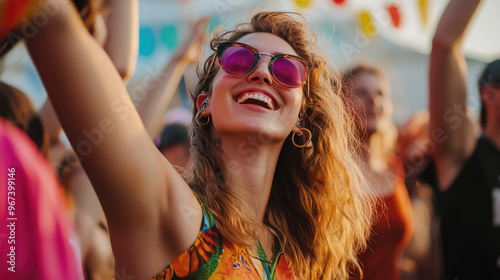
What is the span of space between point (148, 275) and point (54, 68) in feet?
1.60

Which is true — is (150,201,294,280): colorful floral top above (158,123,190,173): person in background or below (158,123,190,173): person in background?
below

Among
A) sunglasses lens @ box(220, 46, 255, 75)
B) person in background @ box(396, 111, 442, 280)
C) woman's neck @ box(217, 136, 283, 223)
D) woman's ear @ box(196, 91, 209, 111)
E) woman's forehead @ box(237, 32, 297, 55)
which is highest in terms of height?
woman's forehead @ box(237, 32, 297, 55)

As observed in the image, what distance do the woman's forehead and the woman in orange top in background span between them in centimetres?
62

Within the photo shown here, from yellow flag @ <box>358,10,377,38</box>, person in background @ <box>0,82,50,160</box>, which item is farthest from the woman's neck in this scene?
yellow flag @ <box>358,10,377,38</box>

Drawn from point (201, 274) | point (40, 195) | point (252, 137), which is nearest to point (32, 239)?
point (40, 195)

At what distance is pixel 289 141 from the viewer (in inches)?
70.1

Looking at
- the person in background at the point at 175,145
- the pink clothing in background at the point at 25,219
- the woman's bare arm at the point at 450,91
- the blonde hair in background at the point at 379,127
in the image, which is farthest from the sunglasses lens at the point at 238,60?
the person in background at the point at 175,145

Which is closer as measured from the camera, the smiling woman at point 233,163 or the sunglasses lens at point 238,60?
the smiling woman at point 233,163

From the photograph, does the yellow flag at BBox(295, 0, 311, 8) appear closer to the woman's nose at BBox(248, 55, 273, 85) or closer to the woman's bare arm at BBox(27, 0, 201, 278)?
the woman's nose at BBox(248, 55, 273, 85)

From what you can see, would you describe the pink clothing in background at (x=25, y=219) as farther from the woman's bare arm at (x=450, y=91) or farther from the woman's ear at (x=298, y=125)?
the woman's bare arm at (x=450, y=91)

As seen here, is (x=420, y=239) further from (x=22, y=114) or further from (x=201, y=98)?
(x=22, y=114)

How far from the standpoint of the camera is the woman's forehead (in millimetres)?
1541

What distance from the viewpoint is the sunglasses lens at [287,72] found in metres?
1.47

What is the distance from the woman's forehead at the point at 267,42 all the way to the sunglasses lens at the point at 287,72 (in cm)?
8
